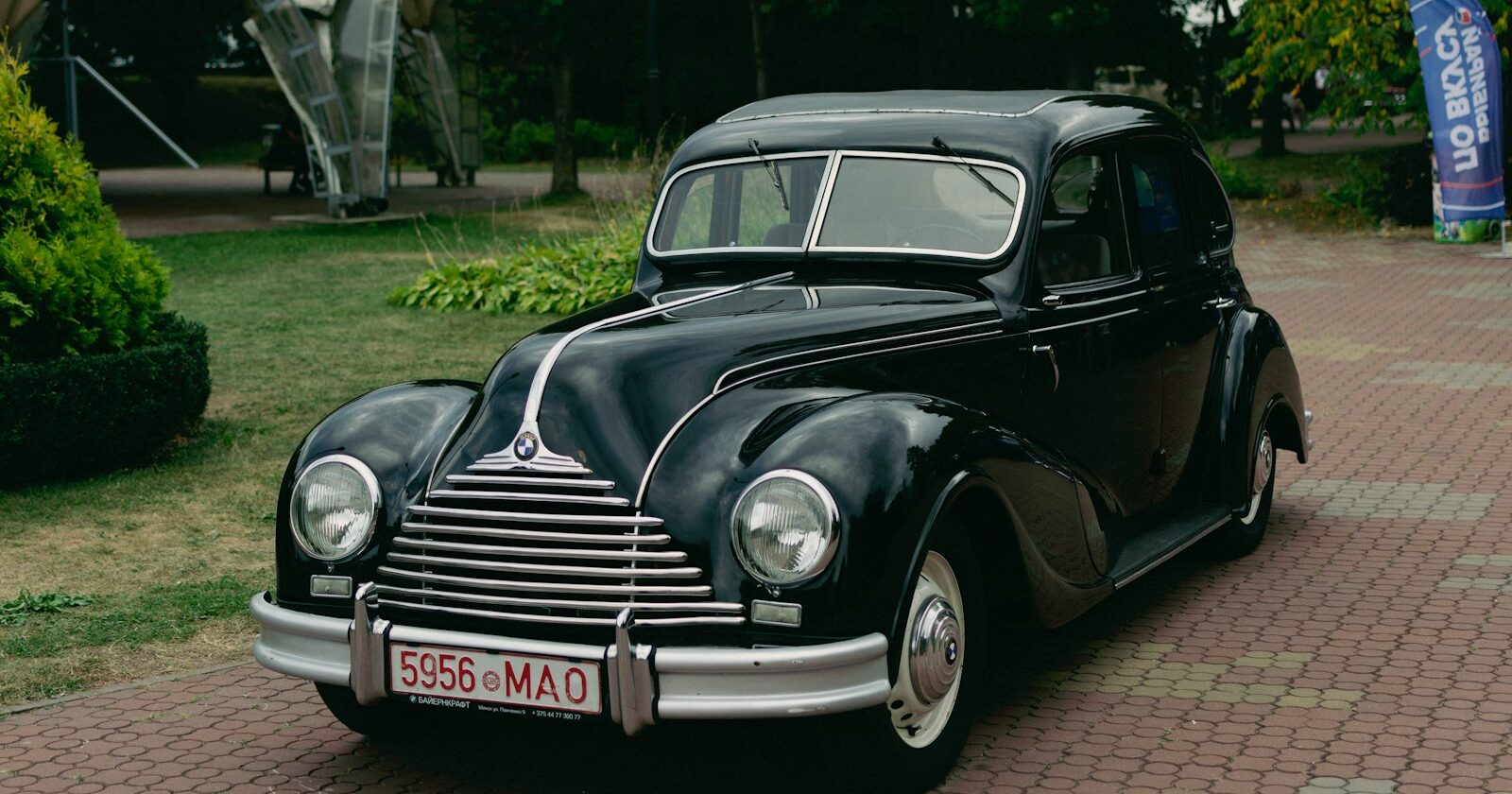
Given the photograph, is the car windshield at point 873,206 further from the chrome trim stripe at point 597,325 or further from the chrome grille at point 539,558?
the chrome grille at point 539,558

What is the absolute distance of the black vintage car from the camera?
3834 mm

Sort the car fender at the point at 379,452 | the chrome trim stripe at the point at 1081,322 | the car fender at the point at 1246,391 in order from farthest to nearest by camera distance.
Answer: the car fender at the point at 1246,391 < the chrome trim stripe at the point at 1081,322 < the car fender at the point at 379,452

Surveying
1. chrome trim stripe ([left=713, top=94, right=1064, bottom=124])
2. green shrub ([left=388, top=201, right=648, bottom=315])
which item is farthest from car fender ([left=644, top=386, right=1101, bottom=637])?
green shrub ([left=388, top=201, right=648, bottom=315])

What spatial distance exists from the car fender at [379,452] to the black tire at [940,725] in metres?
1.29

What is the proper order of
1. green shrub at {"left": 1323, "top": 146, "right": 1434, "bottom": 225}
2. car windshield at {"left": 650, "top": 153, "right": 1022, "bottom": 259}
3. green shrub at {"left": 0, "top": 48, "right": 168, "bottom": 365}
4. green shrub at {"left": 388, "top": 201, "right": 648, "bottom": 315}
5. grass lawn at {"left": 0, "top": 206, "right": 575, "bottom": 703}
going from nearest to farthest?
car windshield at {"left": 650, "top": 153, "right": 1022, "bottom": 259}, grass lawn at {"left": 0, "top": 206, "right": 575, "bottom": 703}, green shrub at {"left": 0, "top": 48, "right": 168, "bottom": 365}, green shrub at {"left": 388, "top": 201, "right": 648, "bottom": 315}, green shrub at {"left": 1323, "top": 146, "right": 1434, "bottom": 225}

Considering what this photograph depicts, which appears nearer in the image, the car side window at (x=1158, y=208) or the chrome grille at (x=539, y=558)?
the chrome grille at (x=539, y=558)

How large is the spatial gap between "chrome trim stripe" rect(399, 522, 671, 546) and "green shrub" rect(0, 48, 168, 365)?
15.2 ft

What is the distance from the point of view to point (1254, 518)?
22.1 feet

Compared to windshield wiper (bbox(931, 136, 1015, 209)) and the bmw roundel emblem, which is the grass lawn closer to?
the bmw roundel emblem

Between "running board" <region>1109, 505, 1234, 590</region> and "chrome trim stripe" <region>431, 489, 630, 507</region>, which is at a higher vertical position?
"chrome trim stripe" <region>431, 489, 630, 507</region>

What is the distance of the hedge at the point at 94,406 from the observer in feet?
25.4

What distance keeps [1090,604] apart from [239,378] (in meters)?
8.04

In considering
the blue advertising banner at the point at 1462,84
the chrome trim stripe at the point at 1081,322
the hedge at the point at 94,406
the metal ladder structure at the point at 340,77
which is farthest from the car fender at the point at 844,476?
the metal ladder structure at the point at 340,77

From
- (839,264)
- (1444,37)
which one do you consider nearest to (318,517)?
(839,264)
